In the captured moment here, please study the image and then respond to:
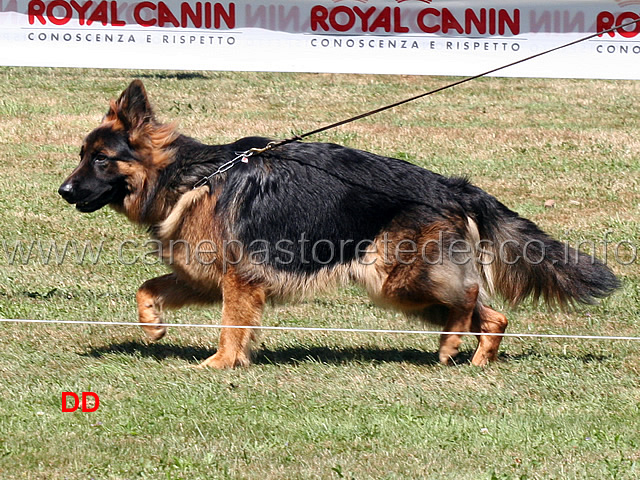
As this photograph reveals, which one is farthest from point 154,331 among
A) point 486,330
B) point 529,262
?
point 529,262

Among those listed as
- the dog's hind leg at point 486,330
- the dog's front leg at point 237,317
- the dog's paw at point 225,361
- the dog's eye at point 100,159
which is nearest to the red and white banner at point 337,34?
the dog's eye at point 100,159

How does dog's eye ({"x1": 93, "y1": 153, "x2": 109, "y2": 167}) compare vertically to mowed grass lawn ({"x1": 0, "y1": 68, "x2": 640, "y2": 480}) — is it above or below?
above

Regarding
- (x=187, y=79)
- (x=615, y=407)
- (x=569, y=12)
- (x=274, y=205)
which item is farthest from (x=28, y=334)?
(x=187, y=79)

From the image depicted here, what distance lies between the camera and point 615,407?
588cm

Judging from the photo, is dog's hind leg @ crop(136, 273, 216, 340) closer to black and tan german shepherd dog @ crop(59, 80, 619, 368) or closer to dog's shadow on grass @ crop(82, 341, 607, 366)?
black and tan german shepherd dog @ crop(59, 80, 619, 368)

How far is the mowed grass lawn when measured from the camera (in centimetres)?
502

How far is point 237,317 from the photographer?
6.57 m

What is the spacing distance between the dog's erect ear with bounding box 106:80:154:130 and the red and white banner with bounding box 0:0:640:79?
6.90 feet

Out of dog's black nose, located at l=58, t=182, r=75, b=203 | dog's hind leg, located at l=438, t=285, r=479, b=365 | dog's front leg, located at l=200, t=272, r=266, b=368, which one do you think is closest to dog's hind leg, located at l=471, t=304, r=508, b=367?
dog's hind leg, located at l=438, t=285, r=479, b=365

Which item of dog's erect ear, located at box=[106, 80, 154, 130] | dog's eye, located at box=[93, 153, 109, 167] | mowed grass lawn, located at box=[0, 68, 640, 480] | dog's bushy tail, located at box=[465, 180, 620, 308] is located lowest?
mowed grass lawn, located at box=[0, 68, 640, 480]

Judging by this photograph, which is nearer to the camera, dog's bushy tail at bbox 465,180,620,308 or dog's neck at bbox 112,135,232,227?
dog's neck at bbox 112,135,232,227

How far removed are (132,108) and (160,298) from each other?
1.40 metres

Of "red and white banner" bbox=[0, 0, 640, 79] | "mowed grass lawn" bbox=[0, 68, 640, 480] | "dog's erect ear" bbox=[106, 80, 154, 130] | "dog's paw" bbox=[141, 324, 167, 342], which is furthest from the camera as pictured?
"red and white banner" bbox=[0, 0, 640, 79]

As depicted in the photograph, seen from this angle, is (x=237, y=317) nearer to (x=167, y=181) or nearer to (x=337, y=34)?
(x=167, y=181)
